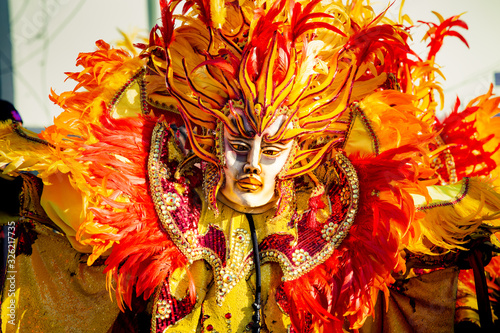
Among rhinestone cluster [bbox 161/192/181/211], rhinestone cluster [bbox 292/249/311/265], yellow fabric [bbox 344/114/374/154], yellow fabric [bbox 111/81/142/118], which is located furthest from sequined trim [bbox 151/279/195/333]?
yellow fabric [bbox 344/114/374/154]

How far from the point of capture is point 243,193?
1.59 meters

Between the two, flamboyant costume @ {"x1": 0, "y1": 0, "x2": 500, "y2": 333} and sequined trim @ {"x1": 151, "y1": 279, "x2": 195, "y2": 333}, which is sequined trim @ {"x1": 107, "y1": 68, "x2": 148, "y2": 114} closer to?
flamboyant costume @ {"x1": 0, "y1": 0, "x2": 500, "y2": 333}

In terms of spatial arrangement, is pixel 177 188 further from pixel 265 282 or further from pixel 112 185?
pixel 265 282

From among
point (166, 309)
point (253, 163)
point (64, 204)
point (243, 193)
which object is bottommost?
point (166, 309)

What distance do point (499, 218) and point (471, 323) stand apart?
0.44m

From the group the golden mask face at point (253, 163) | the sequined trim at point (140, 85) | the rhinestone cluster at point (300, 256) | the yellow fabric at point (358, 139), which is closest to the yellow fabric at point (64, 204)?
the sequined trim at point (140, 85)

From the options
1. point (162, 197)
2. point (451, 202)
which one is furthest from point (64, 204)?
point (451, 202)

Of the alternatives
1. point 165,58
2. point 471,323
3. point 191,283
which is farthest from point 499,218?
point 165,58

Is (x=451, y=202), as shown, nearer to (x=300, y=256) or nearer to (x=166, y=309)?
(x=300, y=256)

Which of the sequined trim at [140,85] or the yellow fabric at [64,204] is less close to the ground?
the sequined trim at [140,85]

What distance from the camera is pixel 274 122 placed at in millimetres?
1564

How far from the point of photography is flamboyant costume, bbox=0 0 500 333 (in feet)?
5.08

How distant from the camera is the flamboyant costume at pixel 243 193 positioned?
1.55 metres

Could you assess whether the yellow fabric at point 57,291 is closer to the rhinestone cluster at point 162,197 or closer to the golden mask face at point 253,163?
the rhinestone cluster at point 162,197
